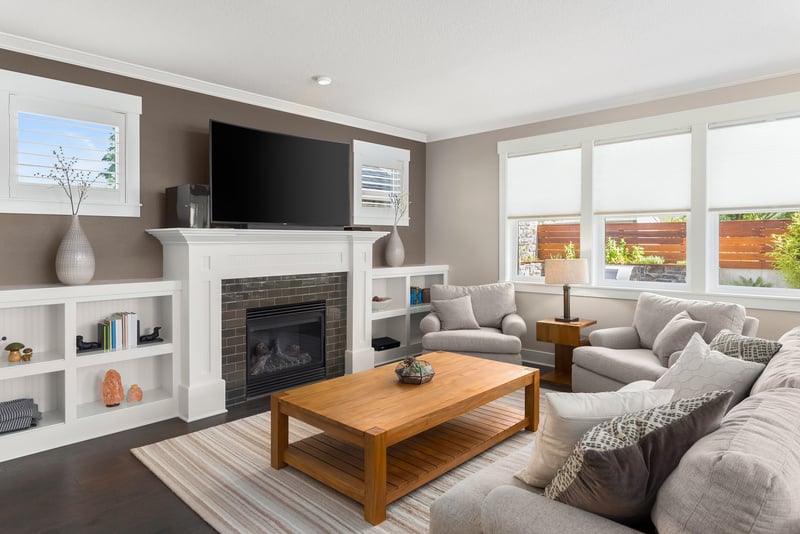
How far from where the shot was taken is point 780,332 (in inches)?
155

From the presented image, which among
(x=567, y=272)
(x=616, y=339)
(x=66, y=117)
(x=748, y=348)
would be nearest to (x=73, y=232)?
(x=66, y=117)

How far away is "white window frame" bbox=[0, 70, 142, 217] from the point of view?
10.7ft

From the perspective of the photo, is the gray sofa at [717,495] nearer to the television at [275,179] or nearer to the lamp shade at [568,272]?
the lamp shade at [568,272]

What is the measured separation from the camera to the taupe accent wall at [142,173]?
3.33 metres

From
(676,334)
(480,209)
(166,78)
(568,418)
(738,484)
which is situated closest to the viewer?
(738,484)

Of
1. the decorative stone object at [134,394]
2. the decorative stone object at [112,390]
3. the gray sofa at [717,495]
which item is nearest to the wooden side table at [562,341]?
the gray sofa at [717,495]

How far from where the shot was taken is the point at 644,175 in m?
4.61

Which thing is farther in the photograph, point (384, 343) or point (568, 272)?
point (384, 343)

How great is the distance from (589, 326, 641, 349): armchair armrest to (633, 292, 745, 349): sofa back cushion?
0.19ft

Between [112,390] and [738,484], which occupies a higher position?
[738,484]

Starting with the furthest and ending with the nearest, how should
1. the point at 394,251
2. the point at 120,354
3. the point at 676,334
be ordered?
the point at 394,251 < the point at 676,334 < the point at 120,354

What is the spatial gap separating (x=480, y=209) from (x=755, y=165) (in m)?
2.61

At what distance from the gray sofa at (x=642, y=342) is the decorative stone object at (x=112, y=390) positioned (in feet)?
11.4

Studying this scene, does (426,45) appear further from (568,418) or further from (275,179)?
(568,418)
